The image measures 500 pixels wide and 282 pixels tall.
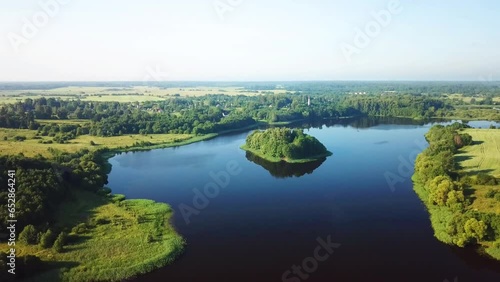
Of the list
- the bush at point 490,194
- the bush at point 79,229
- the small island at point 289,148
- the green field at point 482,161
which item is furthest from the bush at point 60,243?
the bush at point 490,194

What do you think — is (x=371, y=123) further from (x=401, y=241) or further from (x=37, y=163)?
(x=37, y=163)

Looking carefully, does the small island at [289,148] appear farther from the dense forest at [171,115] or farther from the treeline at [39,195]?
the treeline at [39,195]

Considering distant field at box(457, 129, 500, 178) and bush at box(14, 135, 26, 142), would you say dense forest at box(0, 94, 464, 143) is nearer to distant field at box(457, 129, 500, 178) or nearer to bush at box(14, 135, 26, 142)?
bush at box(14, 135, 26, 142)

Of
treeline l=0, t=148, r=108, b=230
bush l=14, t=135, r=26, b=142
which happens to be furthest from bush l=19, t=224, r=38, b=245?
bush l=14, t=135, r=26, b=142

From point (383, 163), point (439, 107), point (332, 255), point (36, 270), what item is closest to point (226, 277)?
point (332, 255)

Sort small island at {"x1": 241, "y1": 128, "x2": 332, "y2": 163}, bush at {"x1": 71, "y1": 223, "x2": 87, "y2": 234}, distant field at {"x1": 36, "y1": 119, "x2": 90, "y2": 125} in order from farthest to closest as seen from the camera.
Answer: distant field at {"x1": 36, "y1": 119, "x2": 90, "y2": 125}
small island at {"x1": 241, "y1": 128, "x2": 332, "y2": 163}
bush at {"x1": 71, "y1": 223, "x2": 87, "y2": 234}

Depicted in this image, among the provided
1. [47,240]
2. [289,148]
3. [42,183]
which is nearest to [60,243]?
[47,240]

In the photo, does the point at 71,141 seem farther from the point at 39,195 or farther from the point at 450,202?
the point at 450,202
